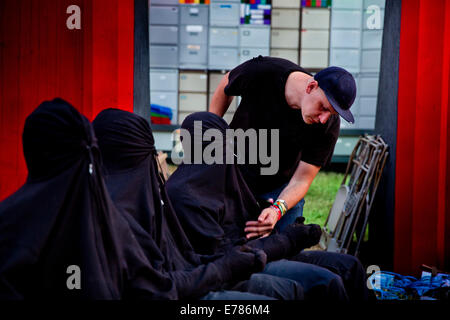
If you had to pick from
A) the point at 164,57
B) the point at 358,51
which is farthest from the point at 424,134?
the point at 164,57

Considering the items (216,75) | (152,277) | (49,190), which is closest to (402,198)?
(152,277)

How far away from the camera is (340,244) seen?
5.19m

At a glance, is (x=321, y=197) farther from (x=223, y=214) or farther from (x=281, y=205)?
(x=223, y=214)

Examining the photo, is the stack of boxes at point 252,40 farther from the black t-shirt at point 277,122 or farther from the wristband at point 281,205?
the wristband at point 281,205

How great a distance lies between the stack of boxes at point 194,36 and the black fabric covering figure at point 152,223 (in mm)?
7243

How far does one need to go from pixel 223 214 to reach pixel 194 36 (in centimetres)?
712

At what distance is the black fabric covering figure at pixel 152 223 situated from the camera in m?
2.20

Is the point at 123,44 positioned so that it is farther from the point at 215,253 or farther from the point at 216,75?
the point at 216,75

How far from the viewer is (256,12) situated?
9492 millimetres

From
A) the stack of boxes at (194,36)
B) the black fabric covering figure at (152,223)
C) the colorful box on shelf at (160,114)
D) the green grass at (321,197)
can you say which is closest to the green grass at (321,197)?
the green grass at (321,197)

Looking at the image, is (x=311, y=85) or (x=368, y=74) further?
(x=368, y=74)

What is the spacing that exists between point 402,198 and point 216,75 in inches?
231

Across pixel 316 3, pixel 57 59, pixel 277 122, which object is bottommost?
pixel 277 122

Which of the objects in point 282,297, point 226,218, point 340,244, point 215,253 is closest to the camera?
point 282,297
